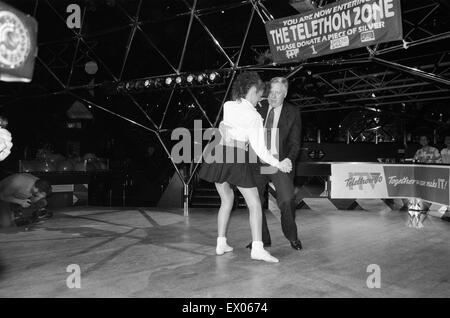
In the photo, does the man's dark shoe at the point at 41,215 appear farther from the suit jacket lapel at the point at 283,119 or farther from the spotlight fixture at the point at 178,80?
the suit jacket lapel at the point at 283,119

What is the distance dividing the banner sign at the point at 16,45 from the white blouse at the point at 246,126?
1.55 metres

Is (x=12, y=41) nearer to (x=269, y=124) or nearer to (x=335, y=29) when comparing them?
(x=269, y=124)

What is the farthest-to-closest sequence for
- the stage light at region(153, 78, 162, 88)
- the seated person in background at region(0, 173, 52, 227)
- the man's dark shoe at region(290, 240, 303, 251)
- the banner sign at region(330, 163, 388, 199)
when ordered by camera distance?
the stage light at region(153, 78, 162, 88), the banner sign at region(330, 163, 388, 199), the seated person in background at region(0, 173, 52, 227), the man's dark shoe at region(290, 240, 303, 251)

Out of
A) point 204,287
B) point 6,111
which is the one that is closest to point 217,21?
point 6,111

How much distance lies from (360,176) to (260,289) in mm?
5029

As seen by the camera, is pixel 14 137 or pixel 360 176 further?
pixel 14 137

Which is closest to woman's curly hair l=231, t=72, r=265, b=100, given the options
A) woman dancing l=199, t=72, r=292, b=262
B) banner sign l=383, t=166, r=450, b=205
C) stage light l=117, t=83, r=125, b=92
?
woman dancing l=199, t=72, r=292, b=262

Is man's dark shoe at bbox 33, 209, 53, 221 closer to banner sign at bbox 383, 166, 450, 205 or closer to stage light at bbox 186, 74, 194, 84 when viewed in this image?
stage light at bbox 186, 74, 194, 84

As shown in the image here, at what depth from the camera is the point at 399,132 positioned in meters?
16.1

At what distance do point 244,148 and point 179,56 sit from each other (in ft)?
29.8

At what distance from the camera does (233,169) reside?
307 centimetres

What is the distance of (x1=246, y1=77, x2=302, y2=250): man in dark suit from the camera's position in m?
3.58

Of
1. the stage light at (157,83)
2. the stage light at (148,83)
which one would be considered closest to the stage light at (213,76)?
the stage light at (157,83)

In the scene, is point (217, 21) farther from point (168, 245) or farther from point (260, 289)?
point (260, 289)
